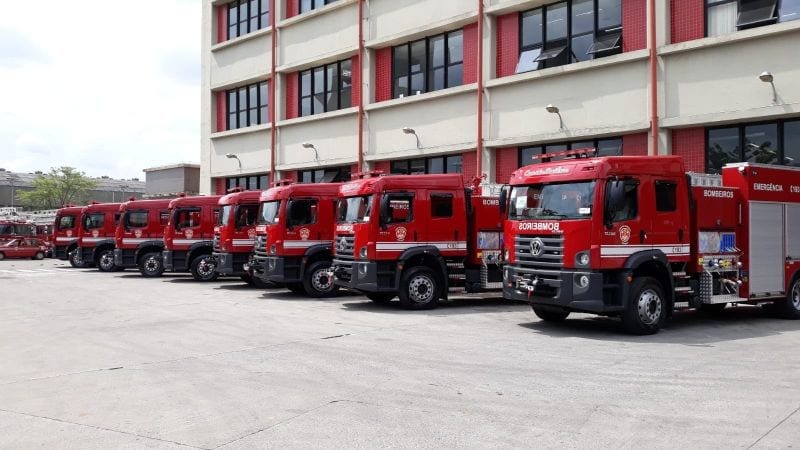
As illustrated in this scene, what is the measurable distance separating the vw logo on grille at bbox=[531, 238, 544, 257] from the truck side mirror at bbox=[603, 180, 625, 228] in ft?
3.68

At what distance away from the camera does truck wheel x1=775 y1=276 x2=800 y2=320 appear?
546 inches

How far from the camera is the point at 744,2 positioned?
17031 millimetres

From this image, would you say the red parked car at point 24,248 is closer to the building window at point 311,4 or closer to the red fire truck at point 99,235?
the red fire truck at point 99,235

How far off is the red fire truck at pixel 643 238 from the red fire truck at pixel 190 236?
47.8ft

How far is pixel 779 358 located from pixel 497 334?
160 inches

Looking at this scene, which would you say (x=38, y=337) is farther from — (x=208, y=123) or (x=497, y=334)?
(x=208, y=123)

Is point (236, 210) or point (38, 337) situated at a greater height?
point (236, 210)

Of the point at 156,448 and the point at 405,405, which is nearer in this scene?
the point at 156,448

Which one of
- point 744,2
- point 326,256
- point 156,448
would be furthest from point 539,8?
point 156,448

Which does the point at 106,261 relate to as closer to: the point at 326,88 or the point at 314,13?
the point at 326,88

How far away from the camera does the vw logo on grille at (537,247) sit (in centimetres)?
1208

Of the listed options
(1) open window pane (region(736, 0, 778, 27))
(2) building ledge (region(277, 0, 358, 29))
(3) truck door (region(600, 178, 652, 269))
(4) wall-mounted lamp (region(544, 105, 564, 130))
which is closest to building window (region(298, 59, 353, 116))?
(2) building ledge (region(277, 0, 358, 29))

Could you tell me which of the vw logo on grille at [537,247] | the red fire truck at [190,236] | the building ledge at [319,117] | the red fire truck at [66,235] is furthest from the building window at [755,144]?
the red fire truck at [66,235]

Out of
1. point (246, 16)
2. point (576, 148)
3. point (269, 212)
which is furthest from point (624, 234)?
point (246, 16)
